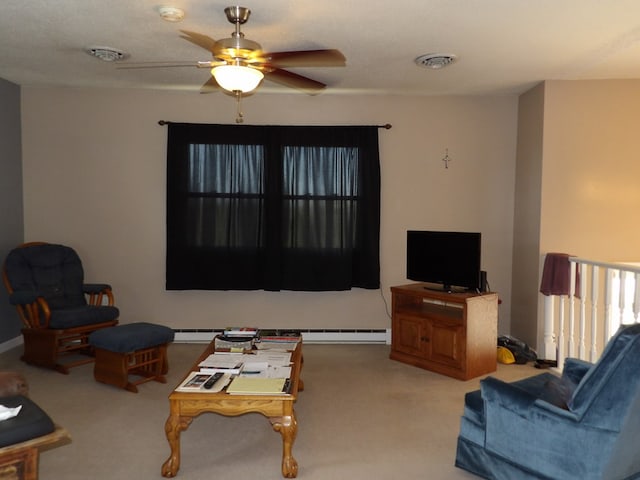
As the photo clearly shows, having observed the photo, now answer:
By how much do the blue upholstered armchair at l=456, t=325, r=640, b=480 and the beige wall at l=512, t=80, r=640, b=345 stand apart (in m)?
2.23

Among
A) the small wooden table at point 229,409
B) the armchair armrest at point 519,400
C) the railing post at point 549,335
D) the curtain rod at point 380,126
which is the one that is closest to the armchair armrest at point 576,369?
the armchair armrest at point 519,400

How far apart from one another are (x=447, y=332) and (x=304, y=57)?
2525 millimetres

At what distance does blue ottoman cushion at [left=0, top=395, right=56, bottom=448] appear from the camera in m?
1.88

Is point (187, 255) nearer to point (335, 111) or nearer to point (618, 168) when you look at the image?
point (335, 111)

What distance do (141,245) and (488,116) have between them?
384cm

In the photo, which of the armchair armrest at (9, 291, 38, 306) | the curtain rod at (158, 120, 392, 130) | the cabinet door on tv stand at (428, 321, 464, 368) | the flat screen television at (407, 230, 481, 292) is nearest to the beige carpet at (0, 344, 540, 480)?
the cabinet door on tv stand at (428, 321, 464, 368)

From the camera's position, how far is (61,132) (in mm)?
5027

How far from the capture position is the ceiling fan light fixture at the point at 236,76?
264 cm

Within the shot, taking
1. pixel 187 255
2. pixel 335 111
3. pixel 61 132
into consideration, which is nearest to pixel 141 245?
pixel 187 255

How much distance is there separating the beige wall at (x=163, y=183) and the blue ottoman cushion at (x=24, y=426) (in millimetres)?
3113

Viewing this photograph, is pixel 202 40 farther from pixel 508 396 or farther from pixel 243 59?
pixel 508 396

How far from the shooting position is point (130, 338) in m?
3.67

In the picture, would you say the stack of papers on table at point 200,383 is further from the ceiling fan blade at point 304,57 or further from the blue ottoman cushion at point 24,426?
the ceiling fan blade at point 304,57

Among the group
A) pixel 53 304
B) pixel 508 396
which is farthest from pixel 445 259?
pixel 53 304
